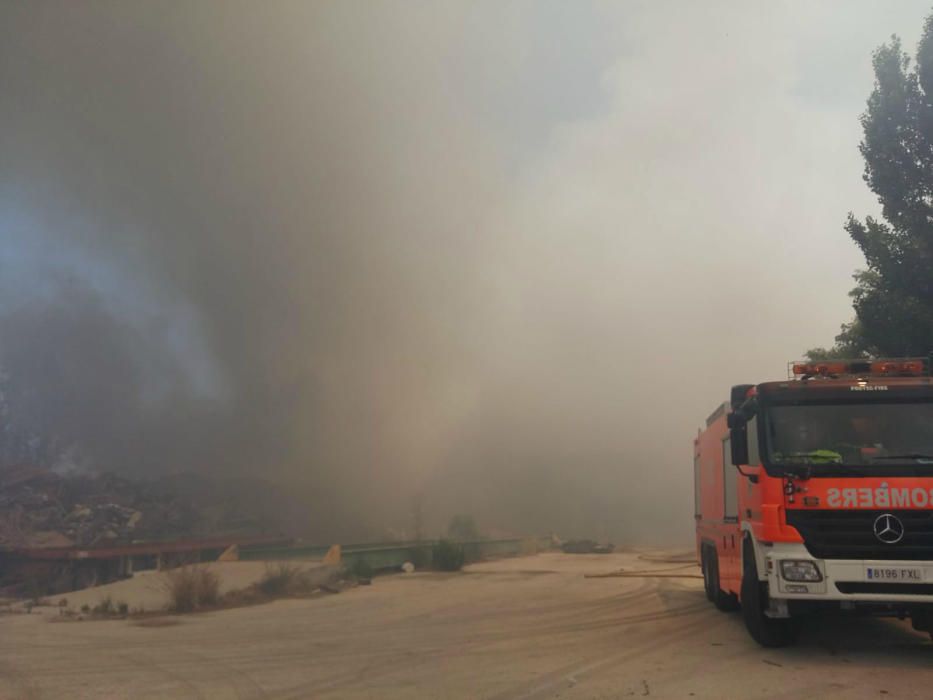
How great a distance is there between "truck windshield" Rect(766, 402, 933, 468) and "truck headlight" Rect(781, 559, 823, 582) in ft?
3.38

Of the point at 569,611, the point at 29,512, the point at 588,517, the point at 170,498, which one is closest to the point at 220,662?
the point at 569,611

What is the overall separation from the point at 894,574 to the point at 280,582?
14.1 metres

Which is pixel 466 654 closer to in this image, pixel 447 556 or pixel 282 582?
Result: pixel 282 582

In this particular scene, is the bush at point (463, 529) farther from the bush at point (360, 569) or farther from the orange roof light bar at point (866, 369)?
the orange roof light bar at point (866, 369)

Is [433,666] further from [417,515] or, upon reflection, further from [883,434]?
[417,515]

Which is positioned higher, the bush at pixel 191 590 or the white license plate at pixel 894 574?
the white license plate at pixel 894 574

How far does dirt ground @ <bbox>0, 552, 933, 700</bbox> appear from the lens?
23.6ft

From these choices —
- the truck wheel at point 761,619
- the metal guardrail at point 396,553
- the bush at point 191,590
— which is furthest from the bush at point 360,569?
the truck wheel at point 761,619

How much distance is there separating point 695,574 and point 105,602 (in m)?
14.5

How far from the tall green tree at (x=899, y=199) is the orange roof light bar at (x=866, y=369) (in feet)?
25.1

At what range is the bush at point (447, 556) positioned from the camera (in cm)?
2458

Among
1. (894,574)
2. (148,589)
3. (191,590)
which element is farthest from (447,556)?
(894,574)

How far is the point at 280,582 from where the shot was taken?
717 inches

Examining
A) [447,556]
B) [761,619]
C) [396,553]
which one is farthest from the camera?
[396,553]
